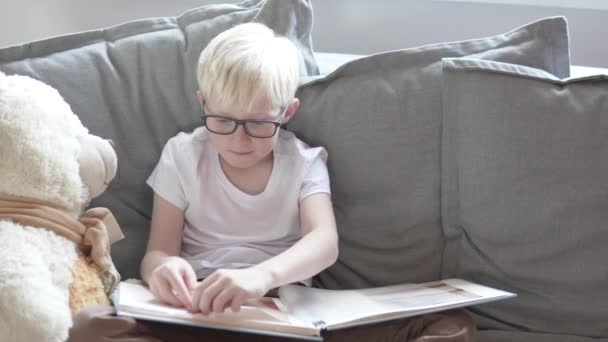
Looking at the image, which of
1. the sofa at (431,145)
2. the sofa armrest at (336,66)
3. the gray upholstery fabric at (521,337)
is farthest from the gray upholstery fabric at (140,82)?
the gray upholstery fabric at (521,337)

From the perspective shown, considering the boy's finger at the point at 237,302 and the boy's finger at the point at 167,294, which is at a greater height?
the boy's finger at the point at 237,302

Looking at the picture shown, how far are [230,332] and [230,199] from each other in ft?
0.97

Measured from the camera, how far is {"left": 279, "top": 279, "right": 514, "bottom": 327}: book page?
122 cm

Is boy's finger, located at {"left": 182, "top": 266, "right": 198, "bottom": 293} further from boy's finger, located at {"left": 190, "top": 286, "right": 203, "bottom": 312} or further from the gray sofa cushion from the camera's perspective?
the gray sofa cushion

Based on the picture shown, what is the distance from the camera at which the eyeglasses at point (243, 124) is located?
133 cm

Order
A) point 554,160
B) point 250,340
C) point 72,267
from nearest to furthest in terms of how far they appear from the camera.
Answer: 1. point 72,267
2. point 250,340
3. point 554,160

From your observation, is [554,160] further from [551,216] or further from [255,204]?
[255,204]

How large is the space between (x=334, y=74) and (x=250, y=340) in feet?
1.78

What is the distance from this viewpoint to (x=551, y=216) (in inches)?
57.7

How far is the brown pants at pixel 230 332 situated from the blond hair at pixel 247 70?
378mm

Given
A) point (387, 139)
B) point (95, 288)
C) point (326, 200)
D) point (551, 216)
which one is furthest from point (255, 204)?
point (551, 216)

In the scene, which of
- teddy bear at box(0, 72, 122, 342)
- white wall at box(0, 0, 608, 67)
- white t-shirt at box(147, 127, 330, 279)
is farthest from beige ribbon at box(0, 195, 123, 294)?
white wall at box(0, 0, 608, 67)

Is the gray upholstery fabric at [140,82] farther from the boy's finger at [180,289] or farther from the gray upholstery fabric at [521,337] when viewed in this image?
the gray upholstery fabric at [521,337]

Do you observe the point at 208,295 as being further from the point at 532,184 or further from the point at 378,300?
the point at 532,184
